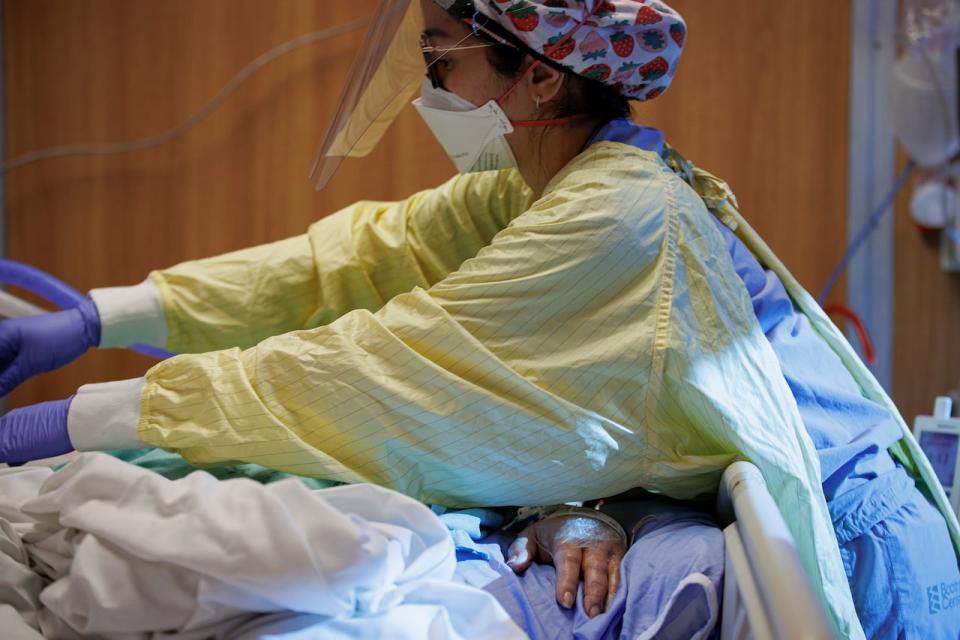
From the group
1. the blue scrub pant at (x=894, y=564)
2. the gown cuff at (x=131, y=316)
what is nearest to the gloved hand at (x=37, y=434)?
the gown cuff at (x=131, y=316)

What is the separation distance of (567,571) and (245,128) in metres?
2.00

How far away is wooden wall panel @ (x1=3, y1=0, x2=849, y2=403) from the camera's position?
7.97 feet

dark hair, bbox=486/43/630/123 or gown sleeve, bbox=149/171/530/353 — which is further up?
dark hair, bbox=486/43/630/123

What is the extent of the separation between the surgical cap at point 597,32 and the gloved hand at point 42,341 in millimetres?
755

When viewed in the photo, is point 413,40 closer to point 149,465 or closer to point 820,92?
point 149,465

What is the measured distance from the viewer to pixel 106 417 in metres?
1.01

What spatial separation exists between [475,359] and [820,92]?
72.0 inches

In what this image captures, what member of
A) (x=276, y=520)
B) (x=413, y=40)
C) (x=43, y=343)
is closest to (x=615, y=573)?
(x=276, y=520)

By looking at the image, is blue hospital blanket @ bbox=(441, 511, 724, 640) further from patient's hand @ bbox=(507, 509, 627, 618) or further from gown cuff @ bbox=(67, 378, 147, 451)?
gown cuff @ bbox=(67, 378, 147, 451)

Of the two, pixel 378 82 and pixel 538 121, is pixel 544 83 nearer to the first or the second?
pixel 538 121

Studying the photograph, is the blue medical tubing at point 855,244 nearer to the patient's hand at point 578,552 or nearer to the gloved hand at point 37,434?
the patient's hand at point 578,552

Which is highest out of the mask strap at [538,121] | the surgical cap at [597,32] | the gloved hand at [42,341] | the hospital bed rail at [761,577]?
the surgical cap at [597,32]

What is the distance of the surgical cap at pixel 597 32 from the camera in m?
1.13

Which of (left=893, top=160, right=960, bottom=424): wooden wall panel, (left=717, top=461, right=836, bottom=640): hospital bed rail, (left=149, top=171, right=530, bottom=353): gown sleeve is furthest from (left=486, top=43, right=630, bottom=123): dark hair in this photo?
(left=893, top=160, right=960, bottom=424): wooden wall panel
